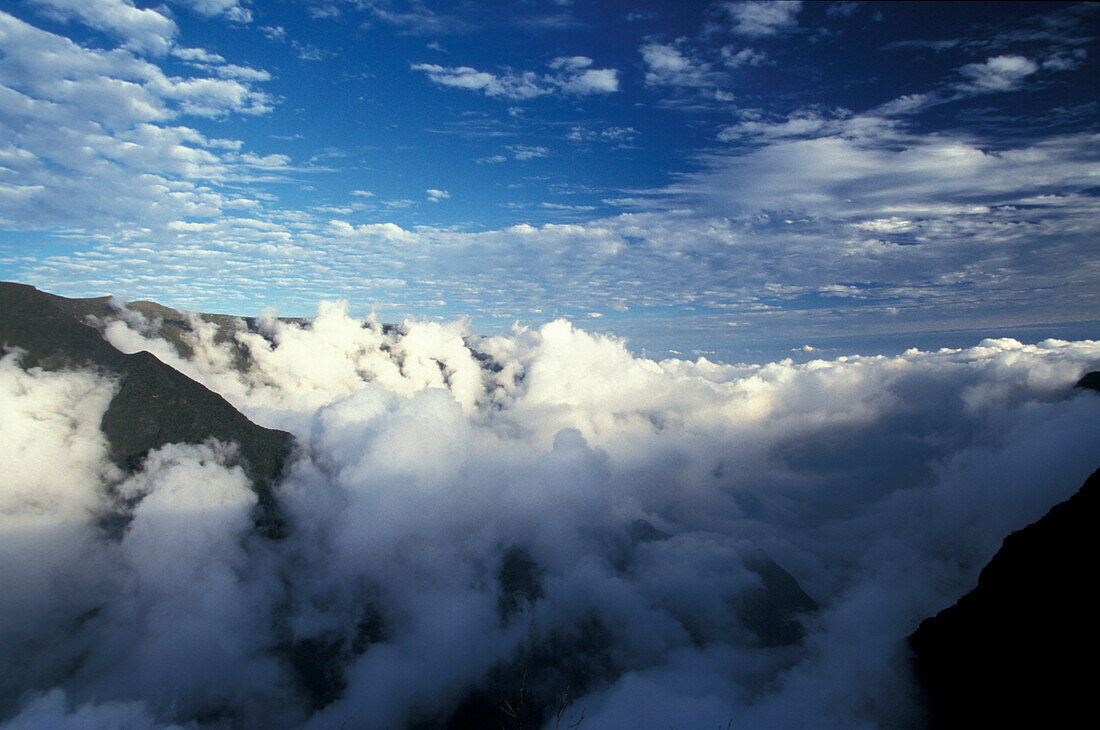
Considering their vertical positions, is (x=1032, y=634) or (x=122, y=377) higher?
(x=122, y=377)

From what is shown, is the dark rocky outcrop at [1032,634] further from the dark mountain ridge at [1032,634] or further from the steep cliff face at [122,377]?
the steep cliff face at [122,377]

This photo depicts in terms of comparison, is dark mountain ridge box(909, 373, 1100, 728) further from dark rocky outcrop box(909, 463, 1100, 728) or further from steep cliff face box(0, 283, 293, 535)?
steep cliff face box(0, 283, 293, 535)

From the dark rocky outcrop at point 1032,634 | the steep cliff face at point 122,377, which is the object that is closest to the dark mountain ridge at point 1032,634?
the dark rocky outcrop at point 1032,634

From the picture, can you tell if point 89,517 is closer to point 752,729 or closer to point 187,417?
point 187,417

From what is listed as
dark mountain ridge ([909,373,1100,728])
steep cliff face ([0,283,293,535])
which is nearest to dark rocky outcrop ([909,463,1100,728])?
dark mountain ridge ([909,373,1100,728])

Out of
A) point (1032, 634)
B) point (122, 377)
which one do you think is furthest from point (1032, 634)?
point (122, 377)

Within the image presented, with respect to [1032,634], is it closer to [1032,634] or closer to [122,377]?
[1032,634]
